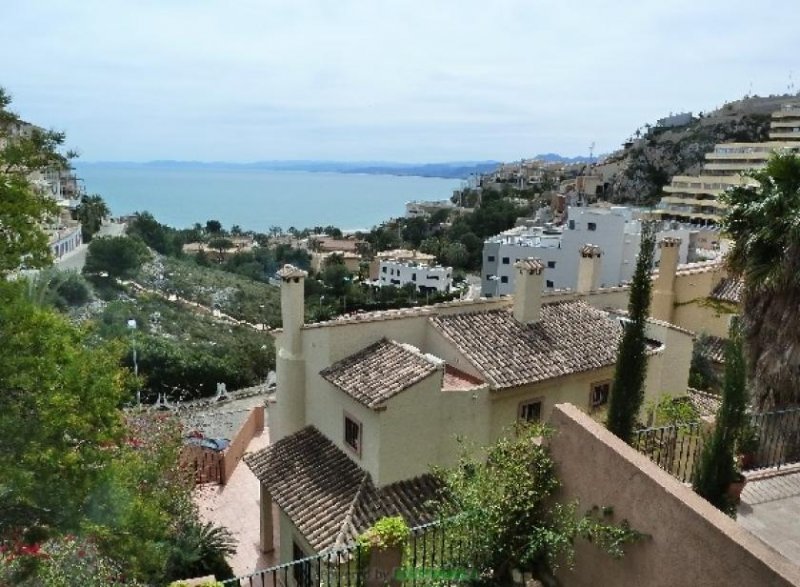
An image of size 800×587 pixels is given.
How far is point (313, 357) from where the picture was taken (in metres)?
15.2

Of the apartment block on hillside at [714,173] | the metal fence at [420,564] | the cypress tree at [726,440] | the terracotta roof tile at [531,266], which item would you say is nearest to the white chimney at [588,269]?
the terracotta roof tile at [531,266]

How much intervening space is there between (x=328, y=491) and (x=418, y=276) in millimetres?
77916

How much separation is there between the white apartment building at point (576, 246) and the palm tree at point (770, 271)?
35198 mm

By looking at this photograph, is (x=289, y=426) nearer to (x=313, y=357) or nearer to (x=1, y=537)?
(x=313, y=357)

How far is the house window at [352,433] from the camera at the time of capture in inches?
537

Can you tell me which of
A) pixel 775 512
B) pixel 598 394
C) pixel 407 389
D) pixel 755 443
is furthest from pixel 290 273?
pixel 775 512

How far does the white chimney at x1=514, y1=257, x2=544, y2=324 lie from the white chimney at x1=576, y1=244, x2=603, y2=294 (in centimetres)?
309

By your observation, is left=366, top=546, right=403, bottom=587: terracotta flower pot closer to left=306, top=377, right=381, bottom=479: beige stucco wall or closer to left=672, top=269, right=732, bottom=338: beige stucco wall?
Answer: left=306, top=377, right=381, bottom=479: beige stucco wall

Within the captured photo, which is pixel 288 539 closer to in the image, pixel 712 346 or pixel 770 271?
pixel 770 271

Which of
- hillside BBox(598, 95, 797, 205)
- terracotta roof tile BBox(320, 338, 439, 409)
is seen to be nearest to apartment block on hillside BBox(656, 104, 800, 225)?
hillside BBox(598, 95, 797, 205)

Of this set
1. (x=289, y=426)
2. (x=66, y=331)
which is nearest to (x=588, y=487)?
(x=66, y=331)

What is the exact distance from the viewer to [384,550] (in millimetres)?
7570

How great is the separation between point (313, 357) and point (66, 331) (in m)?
6.51

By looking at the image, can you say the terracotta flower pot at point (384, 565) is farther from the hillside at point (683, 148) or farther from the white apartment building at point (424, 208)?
the white apartment building at point (424, 208)
